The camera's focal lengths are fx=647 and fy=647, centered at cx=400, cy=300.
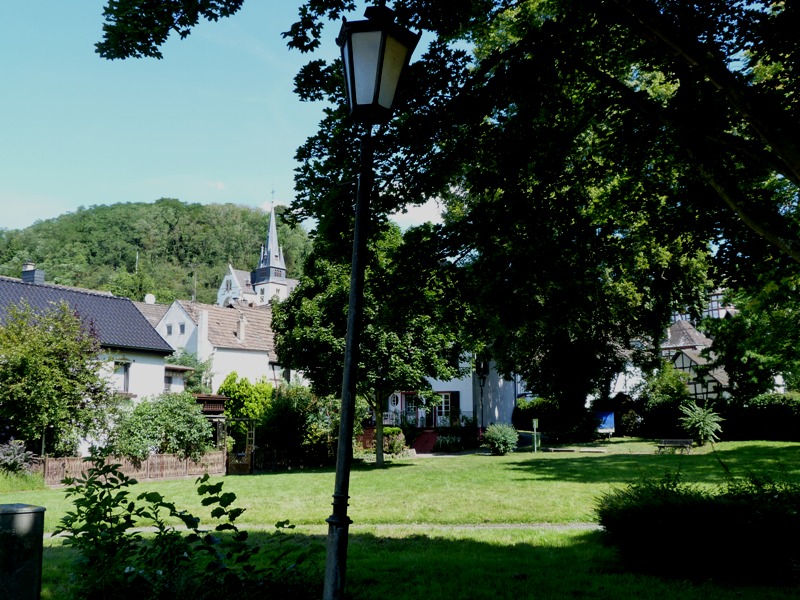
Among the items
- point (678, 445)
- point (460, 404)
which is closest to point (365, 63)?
point (678, 445)

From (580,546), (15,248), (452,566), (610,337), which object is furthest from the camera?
(15,248)

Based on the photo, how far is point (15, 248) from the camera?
8050 cm

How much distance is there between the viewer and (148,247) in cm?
10438

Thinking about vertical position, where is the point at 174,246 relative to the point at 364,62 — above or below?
above

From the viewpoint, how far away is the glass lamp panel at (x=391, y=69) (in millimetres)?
4531

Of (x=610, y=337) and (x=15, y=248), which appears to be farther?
(x=15, y=248)

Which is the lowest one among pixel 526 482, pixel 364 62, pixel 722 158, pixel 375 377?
pixel 526 482

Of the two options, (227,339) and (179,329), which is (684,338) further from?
(179,329)

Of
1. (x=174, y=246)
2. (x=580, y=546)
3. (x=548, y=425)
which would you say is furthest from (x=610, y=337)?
(x=174, y=246)

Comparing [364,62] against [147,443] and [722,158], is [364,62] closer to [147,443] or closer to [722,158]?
[722,158]

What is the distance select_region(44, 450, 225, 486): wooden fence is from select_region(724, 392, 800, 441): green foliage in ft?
87.0

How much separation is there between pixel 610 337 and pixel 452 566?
3107 centimetres

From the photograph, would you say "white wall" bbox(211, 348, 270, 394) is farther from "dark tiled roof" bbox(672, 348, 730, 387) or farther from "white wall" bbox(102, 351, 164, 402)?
"dark tiled roof" bbox(672, 348, 730, 387)

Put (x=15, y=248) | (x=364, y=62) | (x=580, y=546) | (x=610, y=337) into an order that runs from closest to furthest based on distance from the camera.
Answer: (x=364, y=62)
(x=580, y=546)
(x=610, y=337)
(x=15, y=248)
